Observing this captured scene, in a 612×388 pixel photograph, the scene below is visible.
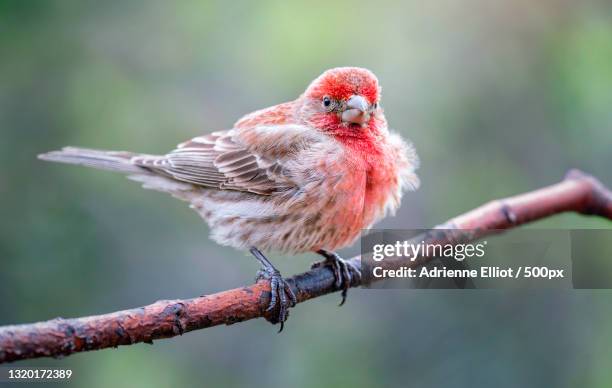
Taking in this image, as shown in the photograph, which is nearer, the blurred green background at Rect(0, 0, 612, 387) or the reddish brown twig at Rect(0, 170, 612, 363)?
the reddish brown twig at Rect(0, 170, 612, 363)

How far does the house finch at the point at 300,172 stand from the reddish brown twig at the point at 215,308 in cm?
29

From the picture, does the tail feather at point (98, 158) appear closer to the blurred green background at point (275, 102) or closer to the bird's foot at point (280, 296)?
the blurred green background at point (275, 102)

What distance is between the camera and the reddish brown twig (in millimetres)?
2109

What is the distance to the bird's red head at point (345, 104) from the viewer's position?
12.8ft

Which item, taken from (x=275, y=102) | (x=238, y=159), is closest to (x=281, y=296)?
(x=238, y=159)

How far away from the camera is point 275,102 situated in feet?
16.7

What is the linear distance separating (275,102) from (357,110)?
4.32ft

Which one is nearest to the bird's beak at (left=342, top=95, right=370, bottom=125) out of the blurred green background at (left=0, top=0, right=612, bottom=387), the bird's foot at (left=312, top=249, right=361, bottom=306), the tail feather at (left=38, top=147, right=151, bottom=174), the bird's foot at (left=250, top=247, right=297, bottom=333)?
the bird's foot at (left=312, top=249, right=361, bottom=306)

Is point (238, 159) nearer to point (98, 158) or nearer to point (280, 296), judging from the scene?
point (98, 158)

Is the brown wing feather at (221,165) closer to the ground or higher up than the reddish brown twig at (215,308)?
higher up

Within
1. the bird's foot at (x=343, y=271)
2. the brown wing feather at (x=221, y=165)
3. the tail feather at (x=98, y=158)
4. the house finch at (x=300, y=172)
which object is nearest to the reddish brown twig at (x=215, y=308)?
the bird's foot at (x=343, y=271)

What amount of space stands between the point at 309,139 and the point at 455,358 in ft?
5.14

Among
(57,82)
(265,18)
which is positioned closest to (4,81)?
(57,82)

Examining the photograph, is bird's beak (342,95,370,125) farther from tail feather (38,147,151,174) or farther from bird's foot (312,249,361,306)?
tail feather (38,147,151,174)
